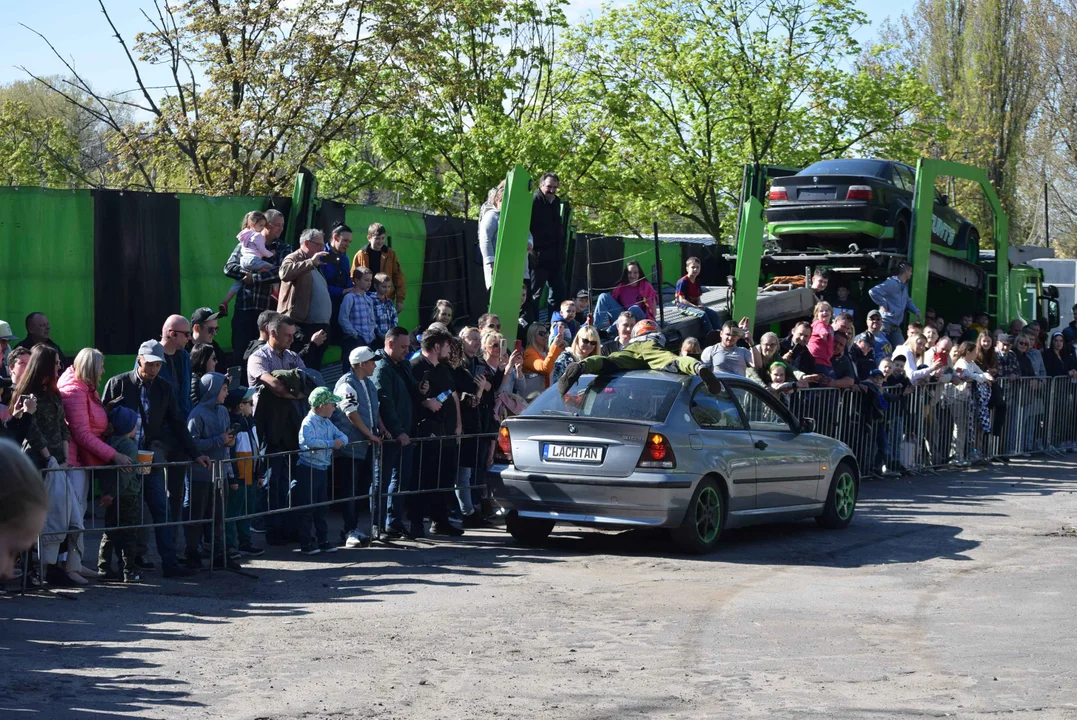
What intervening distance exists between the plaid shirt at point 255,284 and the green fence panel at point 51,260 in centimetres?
126

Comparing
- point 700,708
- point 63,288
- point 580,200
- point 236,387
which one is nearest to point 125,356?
point 63,288

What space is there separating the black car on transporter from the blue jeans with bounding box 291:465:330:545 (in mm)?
13329

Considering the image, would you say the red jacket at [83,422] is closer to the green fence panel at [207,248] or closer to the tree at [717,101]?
the green fence panel at [207,248]

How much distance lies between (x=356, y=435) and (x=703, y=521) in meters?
3.15

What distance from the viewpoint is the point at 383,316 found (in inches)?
596

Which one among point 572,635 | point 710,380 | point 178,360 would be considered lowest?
point 572,635

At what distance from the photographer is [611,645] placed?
8273 millimetres

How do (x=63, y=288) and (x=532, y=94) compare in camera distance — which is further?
(x=532, y=94)

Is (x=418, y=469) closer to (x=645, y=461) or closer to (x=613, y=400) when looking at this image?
(x=613, y=400)

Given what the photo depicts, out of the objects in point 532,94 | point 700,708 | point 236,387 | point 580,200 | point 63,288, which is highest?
point 532,94

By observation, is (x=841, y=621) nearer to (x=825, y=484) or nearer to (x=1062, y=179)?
(x=825, y=484)

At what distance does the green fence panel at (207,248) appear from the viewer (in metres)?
14.7

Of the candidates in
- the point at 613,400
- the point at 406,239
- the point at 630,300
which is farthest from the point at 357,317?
the point at 630,300

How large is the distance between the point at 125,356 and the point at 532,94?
89.1 ft
